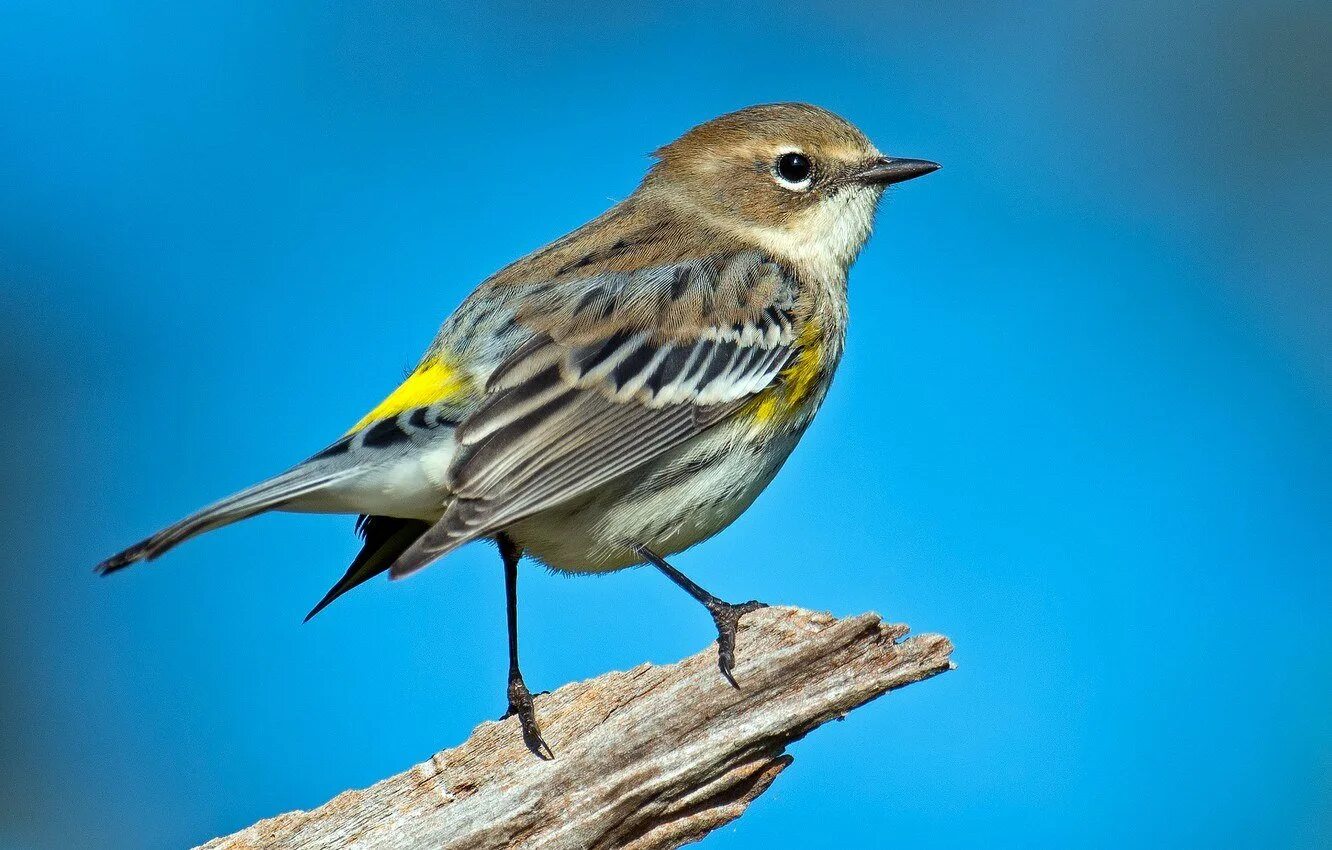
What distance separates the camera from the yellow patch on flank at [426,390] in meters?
3.53

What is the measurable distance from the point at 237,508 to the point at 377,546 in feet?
2.57

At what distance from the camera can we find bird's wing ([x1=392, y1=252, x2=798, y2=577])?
326cm

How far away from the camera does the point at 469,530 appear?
3.08m

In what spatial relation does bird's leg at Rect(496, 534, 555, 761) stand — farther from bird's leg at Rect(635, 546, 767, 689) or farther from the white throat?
the white throat

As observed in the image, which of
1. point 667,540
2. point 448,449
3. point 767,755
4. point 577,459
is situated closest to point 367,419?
point 448,449

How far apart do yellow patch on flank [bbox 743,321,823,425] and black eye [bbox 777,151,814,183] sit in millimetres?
744

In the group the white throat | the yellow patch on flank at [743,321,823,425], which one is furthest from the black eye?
the yellow patch on flank at [743,321,823,425]

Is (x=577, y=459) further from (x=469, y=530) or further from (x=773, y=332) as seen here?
(x=773, y=332)

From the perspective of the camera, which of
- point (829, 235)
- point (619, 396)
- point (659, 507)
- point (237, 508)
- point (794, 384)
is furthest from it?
point (829, 235)

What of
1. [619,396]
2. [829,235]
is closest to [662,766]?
[619,396]

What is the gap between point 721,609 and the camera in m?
3.38

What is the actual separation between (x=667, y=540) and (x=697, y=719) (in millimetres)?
668

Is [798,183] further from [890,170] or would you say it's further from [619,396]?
[619,396]

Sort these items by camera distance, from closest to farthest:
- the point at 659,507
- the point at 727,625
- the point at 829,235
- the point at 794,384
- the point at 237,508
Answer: the point at 237,508
the point at 727,625
the point at 659,507
the point at 794,384
the point at 829,235
